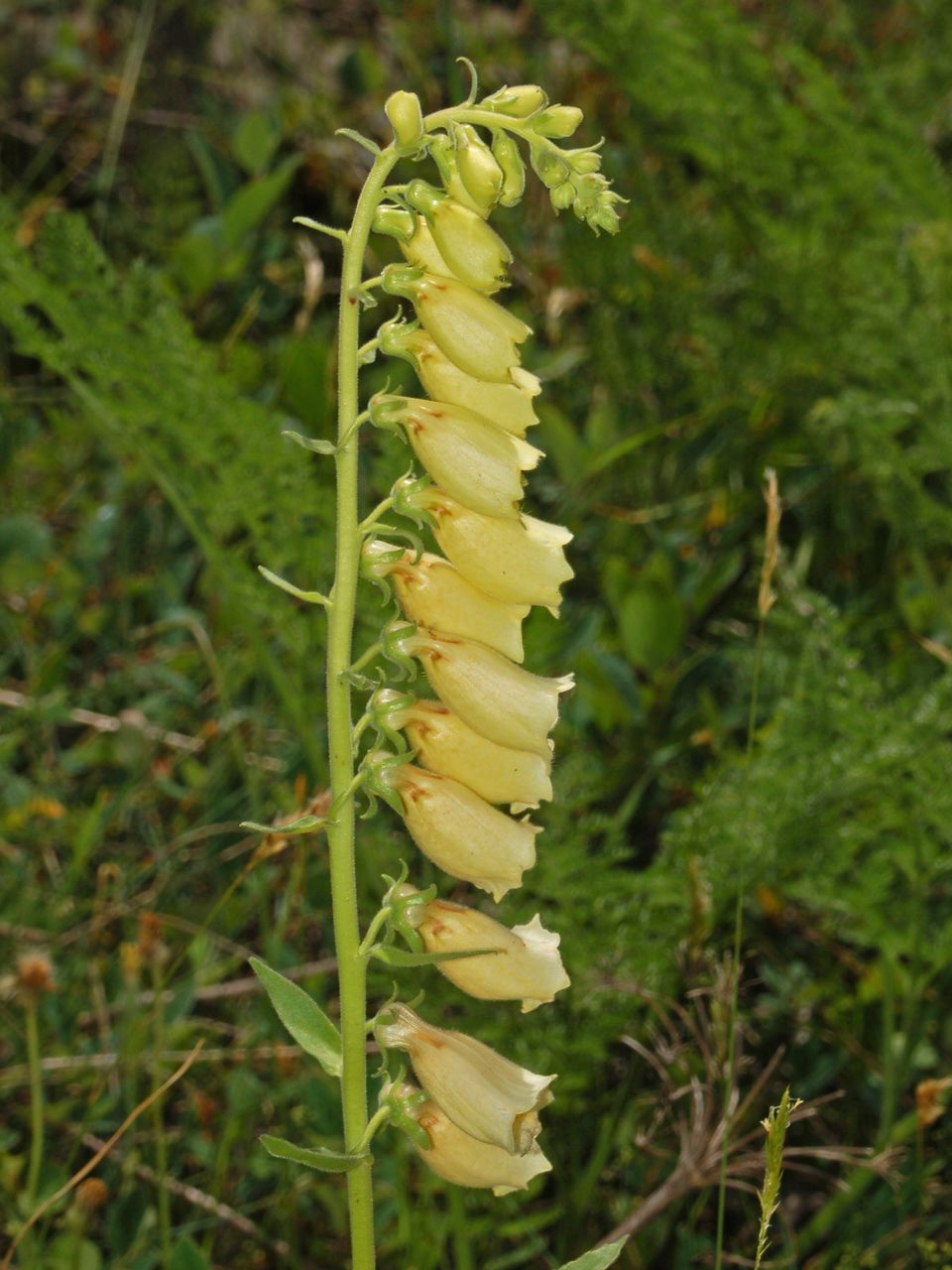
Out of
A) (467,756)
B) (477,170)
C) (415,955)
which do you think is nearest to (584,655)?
(467,756)

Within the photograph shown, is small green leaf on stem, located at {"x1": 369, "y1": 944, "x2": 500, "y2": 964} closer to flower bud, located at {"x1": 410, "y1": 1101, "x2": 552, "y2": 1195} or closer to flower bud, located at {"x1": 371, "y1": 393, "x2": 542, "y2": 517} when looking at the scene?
flower bud, located at {"x1": 410, "y1": 1101, "x2": 552, "y2": 1195}

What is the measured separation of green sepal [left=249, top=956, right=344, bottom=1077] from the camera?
1.65 m

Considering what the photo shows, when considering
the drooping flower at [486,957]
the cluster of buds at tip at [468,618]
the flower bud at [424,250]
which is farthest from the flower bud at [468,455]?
the drooping flower at [486,957]

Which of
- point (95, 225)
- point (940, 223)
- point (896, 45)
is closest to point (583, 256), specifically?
point (940, 223)

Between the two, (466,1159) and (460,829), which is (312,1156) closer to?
(466,1159)

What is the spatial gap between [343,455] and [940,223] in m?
2.68

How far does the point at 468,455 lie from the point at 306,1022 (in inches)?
23.8

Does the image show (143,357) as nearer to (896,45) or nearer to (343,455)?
(343,455)

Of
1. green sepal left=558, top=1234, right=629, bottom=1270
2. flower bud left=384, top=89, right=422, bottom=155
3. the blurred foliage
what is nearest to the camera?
flower bud left=384, top=89, right=422, bottom=155

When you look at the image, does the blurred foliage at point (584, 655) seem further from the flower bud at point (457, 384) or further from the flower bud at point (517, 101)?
the flower bud at point (517, 101)

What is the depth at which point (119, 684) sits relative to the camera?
3451mm

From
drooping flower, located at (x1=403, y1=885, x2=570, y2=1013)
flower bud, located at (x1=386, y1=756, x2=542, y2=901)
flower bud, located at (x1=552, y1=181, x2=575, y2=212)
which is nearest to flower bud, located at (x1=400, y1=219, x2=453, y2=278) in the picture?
flower bud, located at (x1=552, y1=181, x2=575, y2=212)

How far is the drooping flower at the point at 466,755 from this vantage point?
64.2 inches

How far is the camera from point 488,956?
65.0 inches
